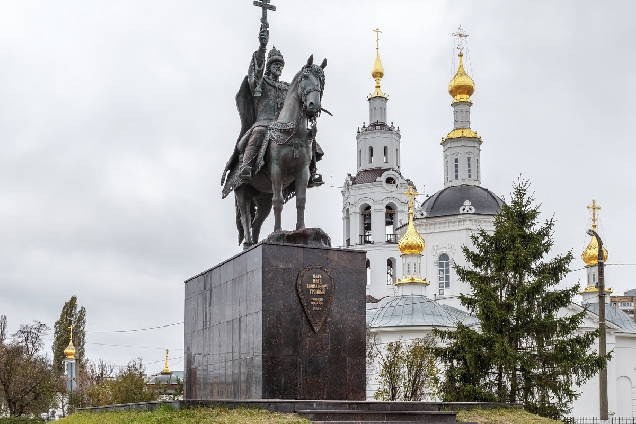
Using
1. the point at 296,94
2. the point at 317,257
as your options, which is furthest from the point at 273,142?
the point at 317,257

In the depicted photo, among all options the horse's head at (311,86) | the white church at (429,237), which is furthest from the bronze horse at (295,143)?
the white church at (429,237)

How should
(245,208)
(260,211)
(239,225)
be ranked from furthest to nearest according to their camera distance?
(239,225) < (260,211) < (245,208)

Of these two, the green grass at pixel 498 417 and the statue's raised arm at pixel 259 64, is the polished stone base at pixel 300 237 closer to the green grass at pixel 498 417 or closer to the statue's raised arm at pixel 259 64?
the statue's raised arm at pixel 259 64

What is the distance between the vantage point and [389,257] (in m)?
79.9

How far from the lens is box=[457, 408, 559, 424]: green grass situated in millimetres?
15000

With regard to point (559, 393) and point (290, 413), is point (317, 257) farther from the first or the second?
point (559, 393)

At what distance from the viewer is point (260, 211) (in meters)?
17.2

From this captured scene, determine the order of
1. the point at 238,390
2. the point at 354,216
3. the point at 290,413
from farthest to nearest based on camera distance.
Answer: the point at 354,216 → the point at 238,390 → the point at 290,413

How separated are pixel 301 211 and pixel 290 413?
3.63m

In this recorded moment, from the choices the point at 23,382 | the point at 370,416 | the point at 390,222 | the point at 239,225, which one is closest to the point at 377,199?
the point at 390,222

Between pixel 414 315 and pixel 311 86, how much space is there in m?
41.0

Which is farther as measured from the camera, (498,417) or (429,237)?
(429,237)

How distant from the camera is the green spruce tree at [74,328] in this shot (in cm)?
6669

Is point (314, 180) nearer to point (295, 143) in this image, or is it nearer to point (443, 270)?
point (295, 143)
